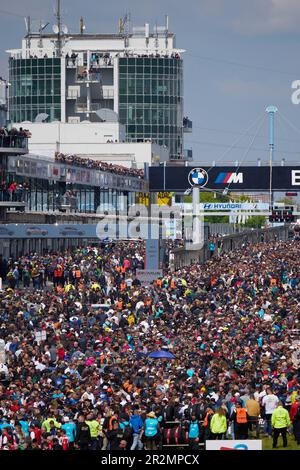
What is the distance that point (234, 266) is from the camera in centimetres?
5631

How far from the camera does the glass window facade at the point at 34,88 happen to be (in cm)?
17112

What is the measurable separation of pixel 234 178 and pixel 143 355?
8167 centimetres

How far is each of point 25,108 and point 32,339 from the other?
14251 cm

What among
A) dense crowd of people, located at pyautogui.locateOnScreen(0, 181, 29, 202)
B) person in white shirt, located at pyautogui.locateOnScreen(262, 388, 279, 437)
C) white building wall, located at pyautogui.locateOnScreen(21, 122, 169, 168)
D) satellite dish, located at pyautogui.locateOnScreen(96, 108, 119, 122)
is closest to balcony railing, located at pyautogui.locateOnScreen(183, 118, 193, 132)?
satellite dish, located at pyautogui.locateOnScreen(96, 108, 119, 122)

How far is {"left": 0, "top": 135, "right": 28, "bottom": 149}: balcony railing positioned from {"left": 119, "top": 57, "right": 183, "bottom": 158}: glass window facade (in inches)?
4238

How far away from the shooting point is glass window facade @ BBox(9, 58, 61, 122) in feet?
561

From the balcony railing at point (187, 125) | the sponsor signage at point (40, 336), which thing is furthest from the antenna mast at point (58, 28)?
the sponsor signage at point (40, 336)

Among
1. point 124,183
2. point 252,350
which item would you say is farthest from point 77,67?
point 252,350

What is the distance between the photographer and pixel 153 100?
178m

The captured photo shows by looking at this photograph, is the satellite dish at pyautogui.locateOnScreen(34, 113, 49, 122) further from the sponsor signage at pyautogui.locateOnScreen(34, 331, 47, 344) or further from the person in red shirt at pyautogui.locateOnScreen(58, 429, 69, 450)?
the person in red shirt at pyautogui.locateOnScreen(58, 429, 69, 450)

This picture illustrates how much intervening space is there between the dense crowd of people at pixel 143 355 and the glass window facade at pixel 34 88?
117 meters

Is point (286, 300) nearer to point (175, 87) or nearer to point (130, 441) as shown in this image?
point (130, 441)

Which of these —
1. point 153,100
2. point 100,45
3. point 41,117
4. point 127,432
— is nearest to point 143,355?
point 127,432

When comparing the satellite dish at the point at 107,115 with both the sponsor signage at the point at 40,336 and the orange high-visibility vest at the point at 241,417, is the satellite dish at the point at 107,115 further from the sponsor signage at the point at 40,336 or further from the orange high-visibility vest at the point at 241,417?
the orange high-visibility vest at the point at 241,417
